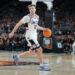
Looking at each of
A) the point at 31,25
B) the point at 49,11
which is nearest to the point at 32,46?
the point at 31,25

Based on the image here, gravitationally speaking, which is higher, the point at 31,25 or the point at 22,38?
the point at 31,25

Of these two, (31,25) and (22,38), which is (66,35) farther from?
(31,25)

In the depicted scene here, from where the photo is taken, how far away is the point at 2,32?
64.7 ft

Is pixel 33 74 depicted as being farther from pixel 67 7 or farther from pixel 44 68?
pixel 67 7

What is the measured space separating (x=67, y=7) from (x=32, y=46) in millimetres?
21062

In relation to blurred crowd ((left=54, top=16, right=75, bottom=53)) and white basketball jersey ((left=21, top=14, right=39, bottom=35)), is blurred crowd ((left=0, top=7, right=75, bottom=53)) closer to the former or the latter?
blurred crowd ((left=54, top=16, right=75, bottom=53))

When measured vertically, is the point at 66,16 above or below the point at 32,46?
above

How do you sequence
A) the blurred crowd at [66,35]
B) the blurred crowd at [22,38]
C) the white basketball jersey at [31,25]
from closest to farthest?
the white basketball jersey at [31,25] → the blurred crowd at [66,35] → the blurred crowd at [22,38]

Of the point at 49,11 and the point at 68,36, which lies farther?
the point at 68,36

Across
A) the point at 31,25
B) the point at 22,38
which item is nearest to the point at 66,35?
the point at 22,38

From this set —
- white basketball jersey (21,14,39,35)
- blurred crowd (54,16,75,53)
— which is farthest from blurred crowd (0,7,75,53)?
white basketball jersey (21,14,39,35)

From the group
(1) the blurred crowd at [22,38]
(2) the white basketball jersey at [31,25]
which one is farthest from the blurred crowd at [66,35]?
(2) the white basketball jersey at [31,25]

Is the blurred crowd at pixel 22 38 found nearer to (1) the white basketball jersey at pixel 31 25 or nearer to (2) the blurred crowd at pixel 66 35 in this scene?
(2) the blurred crowd at pixel 66 35

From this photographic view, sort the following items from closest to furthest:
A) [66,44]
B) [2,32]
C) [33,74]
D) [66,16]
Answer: [33,74]
[66,44]
[2,32]
[66,16]
